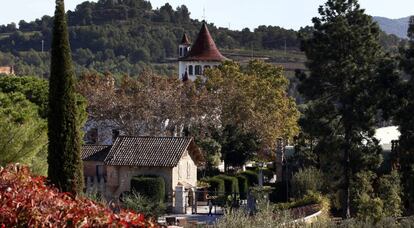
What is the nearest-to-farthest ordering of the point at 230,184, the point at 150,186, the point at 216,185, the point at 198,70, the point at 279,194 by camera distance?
1. the point at 150,186
2. the point at 279,194
3. the point at 216,185
4. the point at 230,184
5. the point at 198,70

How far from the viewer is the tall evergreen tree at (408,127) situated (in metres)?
32.2

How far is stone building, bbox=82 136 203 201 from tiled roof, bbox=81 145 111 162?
3.38 m

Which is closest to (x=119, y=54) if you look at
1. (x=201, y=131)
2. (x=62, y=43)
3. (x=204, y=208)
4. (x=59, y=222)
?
(x=201, y=131)

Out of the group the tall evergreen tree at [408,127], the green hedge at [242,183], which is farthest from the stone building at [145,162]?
the tall evergreen tree at [408,127]

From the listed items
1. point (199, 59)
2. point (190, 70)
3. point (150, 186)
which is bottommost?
point (150, 186)

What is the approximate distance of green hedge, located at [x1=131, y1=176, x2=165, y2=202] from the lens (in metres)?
37.9

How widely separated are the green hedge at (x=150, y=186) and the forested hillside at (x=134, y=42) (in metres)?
96.4

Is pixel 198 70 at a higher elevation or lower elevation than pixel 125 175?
higher

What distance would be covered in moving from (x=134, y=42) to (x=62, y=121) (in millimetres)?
155691

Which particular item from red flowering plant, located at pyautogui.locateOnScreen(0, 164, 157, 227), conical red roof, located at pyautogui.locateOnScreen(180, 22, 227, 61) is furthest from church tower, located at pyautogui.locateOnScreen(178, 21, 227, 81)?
red flowering plant, located at pyautogui.locateOnScreen(0, 164, 157, 227)

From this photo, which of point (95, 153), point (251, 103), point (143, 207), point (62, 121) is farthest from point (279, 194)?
point (62, 121)

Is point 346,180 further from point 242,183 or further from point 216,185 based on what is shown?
point 242,183

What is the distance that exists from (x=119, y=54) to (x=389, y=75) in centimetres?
14449

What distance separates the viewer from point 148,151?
40.7 metres
